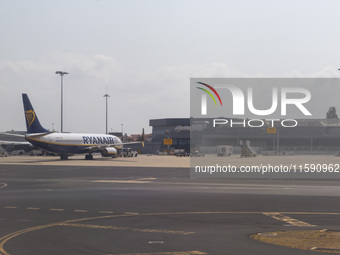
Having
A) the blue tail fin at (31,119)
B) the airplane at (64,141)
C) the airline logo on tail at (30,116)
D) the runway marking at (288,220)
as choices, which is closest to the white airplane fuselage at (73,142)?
the airplane at (64,141)

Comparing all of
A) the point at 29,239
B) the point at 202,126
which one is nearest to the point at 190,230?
the point at 29,239

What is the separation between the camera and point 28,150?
150m

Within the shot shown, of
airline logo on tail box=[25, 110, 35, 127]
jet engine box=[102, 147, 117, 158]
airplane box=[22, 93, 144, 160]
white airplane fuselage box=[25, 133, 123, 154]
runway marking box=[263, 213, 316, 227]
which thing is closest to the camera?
runway marking box=[263, 213, 316, 227]

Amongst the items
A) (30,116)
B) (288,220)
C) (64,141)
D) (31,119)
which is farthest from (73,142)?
(288,220)

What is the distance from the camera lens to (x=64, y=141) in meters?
93.2

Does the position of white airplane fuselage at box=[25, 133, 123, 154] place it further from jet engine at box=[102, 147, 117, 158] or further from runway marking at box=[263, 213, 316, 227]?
runway marking at box=[263, 213, 316, 227]

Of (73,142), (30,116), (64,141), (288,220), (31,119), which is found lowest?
(288,220)

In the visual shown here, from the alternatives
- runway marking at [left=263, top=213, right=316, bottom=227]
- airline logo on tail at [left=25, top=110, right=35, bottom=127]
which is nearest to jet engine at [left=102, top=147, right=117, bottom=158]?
airline logo on tail at [left=25, top=110, right=35, bottom=127]

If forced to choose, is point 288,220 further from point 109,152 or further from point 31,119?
point 109,152

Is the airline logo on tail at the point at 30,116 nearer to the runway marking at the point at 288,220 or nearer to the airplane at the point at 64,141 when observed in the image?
the airplane at the point at 64,141

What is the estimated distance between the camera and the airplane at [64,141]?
88.2 meters

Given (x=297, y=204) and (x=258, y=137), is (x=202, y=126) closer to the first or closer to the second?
(x=258, y=137)

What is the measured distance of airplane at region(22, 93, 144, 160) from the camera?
289ft

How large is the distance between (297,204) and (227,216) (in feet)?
21.2
